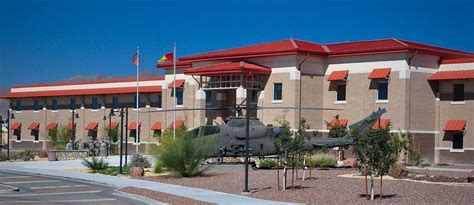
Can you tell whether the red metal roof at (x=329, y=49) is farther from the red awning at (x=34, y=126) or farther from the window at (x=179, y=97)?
the red awning at (x=34, y=126)

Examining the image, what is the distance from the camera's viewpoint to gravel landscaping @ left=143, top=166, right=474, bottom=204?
23.2 meters

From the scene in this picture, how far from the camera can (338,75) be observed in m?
56.2

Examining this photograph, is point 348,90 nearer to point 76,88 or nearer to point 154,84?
point 154,84

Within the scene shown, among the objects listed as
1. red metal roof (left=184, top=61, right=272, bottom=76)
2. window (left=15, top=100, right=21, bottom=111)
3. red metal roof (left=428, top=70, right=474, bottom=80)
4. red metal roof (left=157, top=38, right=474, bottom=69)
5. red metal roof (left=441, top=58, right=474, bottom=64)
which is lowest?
window (left=15, top=100, right=21, bottom=111)

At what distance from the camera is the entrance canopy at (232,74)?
56.2 metres

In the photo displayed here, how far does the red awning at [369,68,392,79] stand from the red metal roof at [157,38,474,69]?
4.64ft

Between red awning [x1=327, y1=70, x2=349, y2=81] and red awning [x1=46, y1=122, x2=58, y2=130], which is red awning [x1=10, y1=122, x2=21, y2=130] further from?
red awning [x1=327, y1=70, x2=349, y2=81]

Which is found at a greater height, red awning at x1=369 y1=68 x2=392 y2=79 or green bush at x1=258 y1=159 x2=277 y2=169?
red awning at x1=369 y1=68 x2=392 y2=79

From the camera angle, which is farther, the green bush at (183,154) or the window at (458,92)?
the window at (458,92)

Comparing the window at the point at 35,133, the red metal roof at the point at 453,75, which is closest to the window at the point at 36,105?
the window at the point at 35,133

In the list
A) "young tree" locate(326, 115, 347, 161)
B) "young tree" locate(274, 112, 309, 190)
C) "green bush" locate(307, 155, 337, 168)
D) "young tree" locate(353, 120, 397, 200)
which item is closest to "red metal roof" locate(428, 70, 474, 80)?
"young tree" locate(326, 115, 347, 161)

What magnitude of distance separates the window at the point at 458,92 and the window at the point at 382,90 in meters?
5.11

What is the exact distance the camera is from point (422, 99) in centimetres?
5325

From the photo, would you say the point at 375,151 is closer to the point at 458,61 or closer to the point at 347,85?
the point at 458,61
